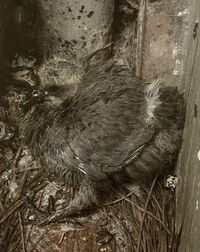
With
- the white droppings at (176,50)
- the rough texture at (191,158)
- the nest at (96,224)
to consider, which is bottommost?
the nest at (96,224)

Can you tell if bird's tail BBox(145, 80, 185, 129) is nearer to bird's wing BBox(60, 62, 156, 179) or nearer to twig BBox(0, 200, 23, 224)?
bird's wing BBox(60, 62, 156, 179)

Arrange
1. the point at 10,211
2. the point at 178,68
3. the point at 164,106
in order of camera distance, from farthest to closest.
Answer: the point at 178,68
the point at 10,211
the point at 164,106

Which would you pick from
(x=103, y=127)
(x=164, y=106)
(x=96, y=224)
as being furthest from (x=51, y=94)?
(x=96, y=224)

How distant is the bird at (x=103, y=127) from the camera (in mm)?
1913

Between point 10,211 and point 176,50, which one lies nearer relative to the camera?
point 10,211

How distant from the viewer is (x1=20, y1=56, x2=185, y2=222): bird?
191cm

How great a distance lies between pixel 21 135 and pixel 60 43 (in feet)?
1.19

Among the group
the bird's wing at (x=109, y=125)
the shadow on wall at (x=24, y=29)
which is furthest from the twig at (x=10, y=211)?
the shadow on wall at (x=24, y=29)

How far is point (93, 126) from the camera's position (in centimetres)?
191

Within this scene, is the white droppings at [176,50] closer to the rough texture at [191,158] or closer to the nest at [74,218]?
the rough texture at [191,158]

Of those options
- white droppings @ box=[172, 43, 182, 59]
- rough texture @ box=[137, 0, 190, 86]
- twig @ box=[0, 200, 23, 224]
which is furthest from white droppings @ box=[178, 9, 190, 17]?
twig @ box=[0, 200, 23, 224]

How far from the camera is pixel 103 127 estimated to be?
1.90 meters

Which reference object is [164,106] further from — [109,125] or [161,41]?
[161,41]

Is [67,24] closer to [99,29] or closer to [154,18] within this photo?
[99,29]
